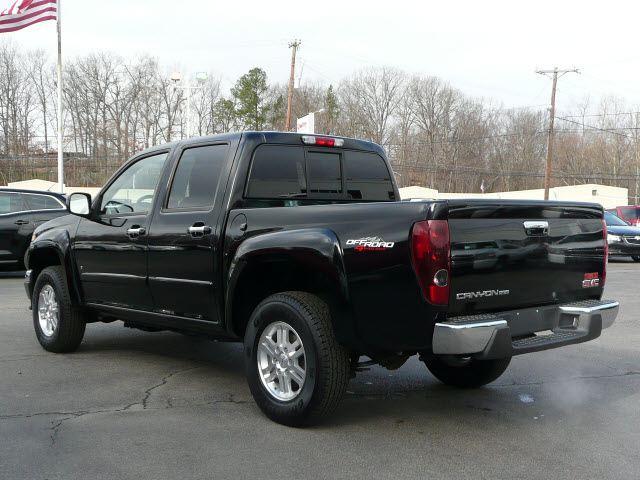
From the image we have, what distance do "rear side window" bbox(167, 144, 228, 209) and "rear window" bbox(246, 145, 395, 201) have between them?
1.04 feet

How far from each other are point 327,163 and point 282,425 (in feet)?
7.03

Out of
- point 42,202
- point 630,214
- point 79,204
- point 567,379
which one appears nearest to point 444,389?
point 567,379

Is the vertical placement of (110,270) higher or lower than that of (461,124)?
lower

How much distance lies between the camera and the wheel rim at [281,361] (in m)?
4.52

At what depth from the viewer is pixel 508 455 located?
4.05 m

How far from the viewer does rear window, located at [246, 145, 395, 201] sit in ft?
17.4

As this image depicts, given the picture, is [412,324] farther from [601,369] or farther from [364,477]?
[601,369]

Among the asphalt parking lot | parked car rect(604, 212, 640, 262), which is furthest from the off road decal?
parked car rect(604, 212, 640, 262)

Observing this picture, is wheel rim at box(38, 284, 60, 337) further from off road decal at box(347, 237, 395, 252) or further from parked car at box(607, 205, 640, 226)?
parked car at box(607, 205, 640, 226)

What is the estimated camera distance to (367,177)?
601 cm

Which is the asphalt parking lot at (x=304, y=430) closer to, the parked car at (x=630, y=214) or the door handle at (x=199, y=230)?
the door handle at (x=199, y=230)

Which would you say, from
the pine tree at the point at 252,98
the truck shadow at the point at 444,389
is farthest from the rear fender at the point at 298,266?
the pine tree at the point at 252,98

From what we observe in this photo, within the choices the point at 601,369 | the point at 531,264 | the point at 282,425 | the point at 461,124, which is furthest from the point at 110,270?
the point at 461,124

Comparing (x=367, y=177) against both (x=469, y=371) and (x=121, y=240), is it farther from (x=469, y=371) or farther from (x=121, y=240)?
(x=121, y=240)
